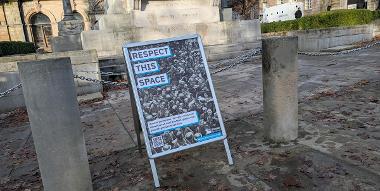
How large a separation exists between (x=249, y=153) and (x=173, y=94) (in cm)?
138

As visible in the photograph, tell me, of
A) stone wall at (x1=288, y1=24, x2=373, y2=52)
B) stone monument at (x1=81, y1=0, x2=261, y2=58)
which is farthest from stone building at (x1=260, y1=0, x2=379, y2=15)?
stone monument at (x1=81, y1=0, x2=261, y2=58)

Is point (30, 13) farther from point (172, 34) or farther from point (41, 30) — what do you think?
point (172, 34)

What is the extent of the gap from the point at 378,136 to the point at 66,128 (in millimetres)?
4083

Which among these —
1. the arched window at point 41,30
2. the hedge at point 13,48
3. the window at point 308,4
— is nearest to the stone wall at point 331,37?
the hedge at point 13,48

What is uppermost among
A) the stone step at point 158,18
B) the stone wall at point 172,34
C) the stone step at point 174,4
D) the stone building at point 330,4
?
the stone building at point 330,4

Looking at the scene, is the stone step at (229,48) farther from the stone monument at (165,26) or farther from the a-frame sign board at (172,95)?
the a-frame sign board at (172,95)

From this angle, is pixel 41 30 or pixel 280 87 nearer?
pixel 280 87

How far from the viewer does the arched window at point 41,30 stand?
114 feet

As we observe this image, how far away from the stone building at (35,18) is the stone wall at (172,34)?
90.4 ft

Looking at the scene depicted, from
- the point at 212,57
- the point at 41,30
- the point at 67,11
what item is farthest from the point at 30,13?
the point at 212,57

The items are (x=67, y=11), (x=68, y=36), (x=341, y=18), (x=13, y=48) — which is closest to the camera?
(x=68, y=36)

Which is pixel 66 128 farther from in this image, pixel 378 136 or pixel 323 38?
pixel 323 38

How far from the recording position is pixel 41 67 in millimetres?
2820

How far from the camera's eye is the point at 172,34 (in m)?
11.8
